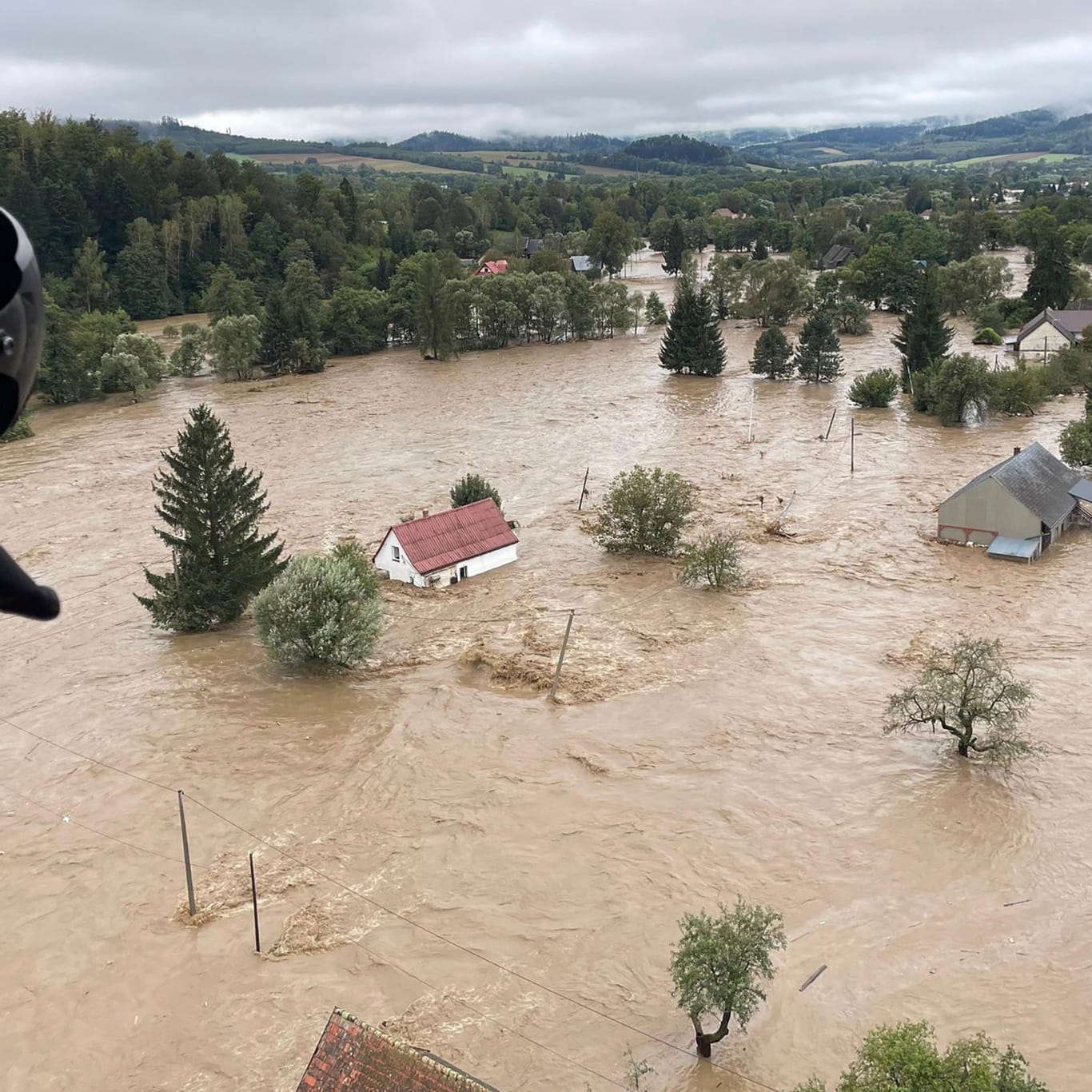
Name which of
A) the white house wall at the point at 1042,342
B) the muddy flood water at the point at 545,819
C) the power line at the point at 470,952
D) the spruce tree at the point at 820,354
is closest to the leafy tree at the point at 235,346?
the muddy flood water at the point at 545,819

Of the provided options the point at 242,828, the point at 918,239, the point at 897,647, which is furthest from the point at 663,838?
the point at 918,239

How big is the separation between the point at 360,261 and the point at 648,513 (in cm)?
8397

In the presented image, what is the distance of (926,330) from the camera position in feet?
197

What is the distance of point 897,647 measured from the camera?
27656 mm

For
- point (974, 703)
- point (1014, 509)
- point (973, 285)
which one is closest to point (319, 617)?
point (974, 703)

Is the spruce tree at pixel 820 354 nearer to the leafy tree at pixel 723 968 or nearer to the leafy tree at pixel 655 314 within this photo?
the leafy tree at pixel 655 314

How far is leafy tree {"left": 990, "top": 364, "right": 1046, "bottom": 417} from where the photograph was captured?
52.6 metres

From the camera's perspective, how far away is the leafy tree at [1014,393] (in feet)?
172

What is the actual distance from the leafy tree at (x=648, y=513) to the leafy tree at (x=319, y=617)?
1126 cm

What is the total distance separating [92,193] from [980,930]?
353 ft

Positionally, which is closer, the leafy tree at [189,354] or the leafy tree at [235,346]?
the leafy tree at [235,346]

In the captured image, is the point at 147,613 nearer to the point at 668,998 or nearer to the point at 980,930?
the point at 668,998

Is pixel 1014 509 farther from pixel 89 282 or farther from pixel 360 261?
pixel 360 261

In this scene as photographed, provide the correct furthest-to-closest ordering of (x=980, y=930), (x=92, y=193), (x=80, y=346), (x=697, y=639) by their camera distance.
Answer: (x=92, y=193)
(x=80, y=346)
(x=697, y=639)
(x=980, y=930)
